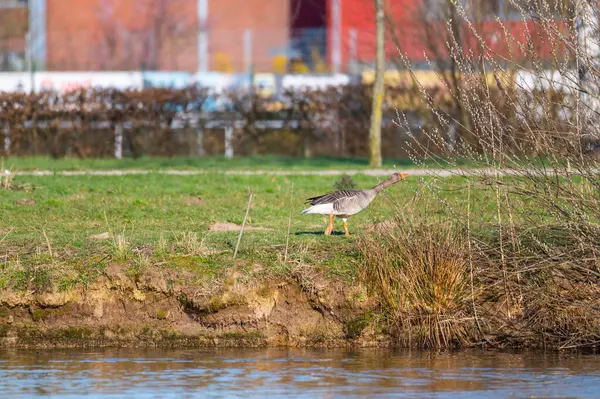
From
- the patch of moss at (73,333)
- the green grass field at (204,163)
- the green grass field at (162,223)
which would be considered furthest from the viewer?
the green grass field at (204,163)

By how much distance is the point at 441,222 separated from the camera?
12445mm

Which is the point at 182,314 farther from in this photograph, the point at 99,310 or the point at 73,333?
the point at 73,333

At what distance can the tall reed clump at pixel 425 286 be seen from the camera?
12172mm

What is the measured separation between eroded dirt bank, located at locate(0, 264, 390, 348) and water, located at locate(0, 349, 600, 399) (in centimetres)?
29

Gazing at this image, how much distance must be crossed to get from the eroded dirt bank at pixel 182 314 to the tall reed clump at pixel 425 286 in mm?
289

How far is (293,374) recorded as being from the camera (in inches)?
427

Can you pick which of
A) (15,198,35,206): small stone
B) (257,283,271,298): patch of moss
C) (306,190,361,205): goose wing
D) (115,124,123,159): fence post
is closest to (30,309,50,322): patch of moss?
(257,283,271,298): patch of moss

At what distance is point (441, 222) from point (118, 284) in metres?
3.53

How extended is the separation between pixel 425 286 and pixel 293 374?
2074mm

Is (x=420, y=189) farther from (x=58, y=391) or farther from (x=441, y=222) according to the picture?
(x=58, y=391)

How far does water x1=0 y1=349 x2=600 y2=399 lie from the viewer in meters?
10.1

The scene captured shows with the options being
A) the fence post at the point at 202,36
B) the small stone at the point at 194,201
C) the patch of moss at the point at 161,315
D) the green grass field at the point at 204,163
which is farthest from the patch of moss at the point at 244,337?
the fence post at the point at 202,36

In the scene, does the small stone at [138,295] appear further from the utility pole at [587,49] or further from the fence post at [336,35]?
the fence post at [336,35]

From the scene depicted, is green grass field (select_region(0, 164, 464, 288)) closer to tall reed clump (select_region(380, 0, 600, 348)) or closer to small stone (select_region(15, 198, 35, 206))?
small stone (select_region(15, 198, 35, 206))
